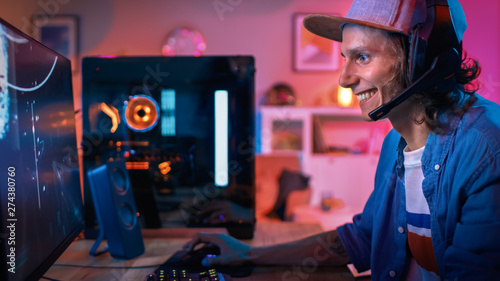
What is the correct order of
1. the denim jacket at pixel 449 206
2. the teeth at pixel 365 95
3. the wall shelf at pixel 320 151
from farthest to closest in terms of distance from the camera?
the wall shelf at pixel 320 151 < the teeth at pixel 365 95 < the denim jacket at pixel 449 206

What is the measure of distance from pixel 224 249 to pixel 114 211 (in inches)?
11.2

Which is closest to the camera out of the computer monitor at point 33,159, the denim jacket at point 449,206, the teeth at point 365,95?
the computer monitor at point 33,159

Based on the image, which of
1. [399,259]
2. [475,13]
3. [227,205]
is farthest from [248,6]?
[399,259]

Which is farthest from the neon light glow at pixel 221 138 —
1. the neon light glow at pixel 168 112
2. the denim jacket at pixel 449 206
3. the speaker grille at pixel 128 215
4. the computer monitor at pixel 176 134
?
the denim jacket at pixel 449 206

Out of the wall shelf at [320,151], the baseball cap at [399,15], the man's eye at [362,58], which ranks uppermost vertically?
the baseball cap at [399,15]

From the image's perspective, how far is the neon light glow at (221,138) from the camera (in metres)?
1.09

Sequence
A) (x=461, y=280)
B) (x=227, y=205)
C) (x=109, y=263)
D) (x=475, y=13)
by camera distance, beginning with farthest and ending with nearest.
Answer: (x=475, y=13) < (x=227, y=205) < (x=109, y=263) < (x=461, y=280)

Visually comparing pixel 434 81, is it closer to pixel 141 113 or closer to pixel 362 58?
pixel 362 58

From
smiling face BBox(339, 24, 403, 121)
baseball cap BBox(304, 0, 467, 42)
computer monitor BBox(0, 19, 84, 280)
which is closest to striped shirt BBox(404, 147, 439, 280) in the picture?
smiling face BBox(339, 24, 403, 121)

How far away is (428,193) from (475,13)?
12.1 ft

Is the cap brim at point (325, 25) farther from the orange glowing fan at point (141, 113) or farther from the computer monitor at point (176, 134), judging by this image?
the orange glowing fan at point (141, 113)

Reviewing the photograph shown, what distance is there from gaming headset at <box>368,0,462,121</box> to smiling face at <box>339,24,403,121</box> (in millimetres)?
51

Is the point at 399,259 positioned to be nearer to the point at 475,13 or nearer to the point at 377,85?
the point at 377,85

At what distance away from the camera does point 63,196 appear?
2.41ft
